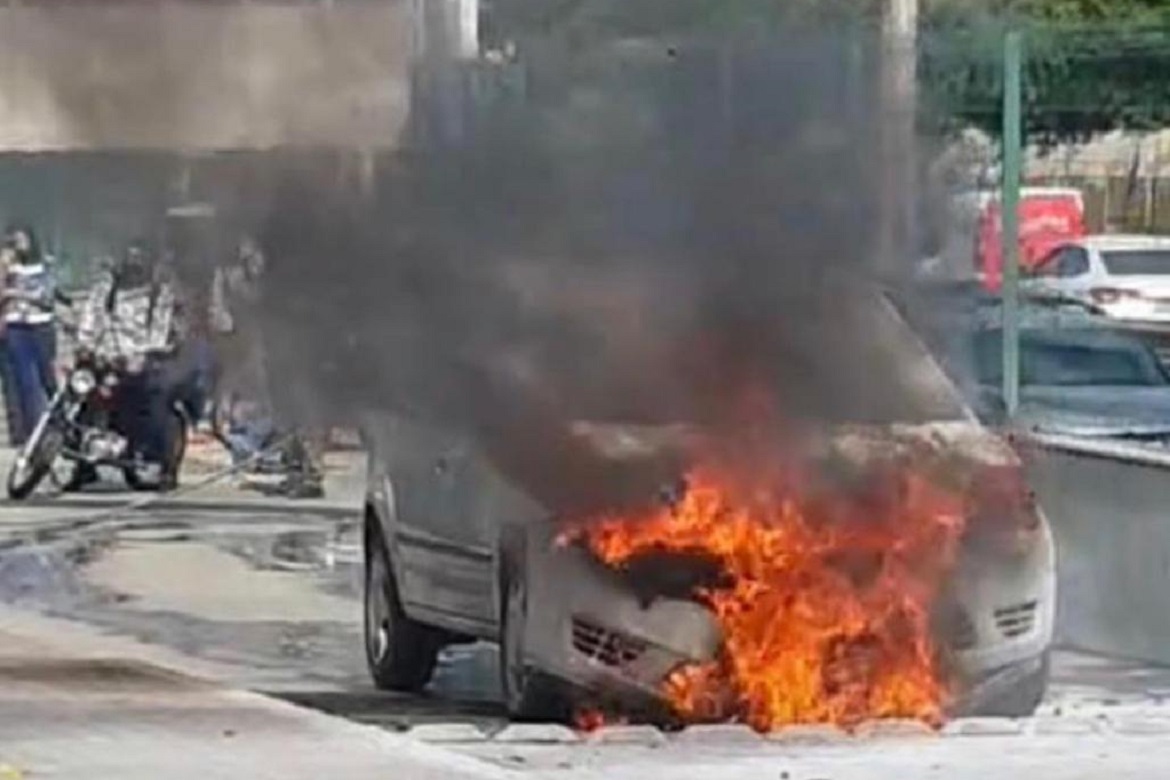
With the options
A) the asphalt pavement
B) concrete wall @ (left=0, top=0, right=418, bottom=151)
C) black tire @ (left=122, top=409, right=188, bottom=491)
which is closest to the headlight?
Result: black tire @ (left=122, top=409, right=188, bottom=491)

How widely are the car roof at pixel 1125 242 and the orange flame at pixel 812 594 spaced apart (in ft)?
21.6

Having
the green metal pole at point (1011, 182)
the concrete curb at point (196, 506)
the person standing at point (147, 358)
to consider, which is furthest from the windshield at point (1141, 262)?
the person standing at point (147, 358)

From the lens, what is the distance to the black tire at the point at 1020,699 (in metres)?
11.6

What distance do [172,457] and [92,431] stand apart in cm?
50

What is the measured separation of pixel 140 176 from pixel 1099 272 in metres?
6.50

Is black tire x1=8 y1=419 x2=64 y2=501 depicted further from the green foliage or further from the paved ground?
the paved ground

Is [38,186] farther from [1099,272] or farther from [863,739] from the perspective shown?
[1099,272]

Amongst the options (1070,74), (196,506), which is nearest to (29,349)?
(196,506)

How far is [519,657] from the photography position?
1156 cm

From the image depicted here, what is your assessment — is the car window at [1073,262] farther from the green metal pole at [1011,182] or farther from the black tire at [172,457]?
the black tire at [172,457]

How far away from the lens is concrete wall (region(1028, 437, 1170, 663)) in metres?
14.4

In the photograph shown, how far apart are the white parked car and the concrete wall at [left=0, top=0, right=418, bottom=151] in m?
4.77

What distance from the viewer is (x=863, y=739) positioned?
11.1 metres

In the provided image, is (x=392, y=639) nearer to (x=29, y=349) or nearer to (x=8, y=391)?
(x=29, y=349)
